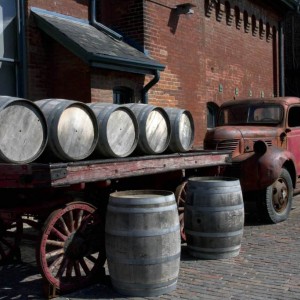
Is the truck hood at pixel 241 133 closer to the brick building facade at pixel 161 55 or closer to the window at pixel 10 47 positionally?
the brick building facade at pixel 161 55

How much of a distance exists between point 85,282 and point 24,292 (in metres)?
0.59

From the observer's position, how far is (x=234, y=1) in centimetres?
1489

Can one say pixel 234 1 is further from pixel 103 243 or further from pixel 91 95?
pixel 103 243

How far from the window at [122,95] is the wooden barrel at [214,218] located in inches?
162

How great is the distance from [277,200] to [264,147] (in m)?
0.92

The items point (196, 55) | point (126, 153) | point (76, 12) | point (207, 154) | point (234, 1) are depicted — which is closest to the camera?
point (126, 153)

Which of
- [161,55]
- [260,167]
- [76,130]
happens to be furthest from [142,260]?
[161,55]

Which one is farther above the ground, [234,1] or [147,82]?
[234,1]

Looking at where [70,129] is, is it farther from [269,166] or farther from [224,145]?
[224,145]

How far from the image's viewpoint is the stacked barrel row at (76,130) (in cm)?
464

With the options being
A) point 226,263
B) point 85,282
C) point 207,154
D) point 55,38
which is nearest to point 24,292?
point 85,282

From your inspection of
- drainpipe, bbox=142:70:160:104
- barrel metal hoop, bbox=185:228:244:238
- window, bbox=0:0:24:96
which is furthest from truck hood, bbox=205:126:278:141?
window, bbox=0:0:24:96

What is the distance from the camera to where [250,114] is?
9477 mm

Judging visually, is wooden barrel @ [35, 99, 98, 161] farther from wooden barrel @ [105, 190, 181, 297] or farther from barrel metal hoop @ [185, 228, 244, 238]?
barrel metal hoop @ [185, 228, 244, 238]
